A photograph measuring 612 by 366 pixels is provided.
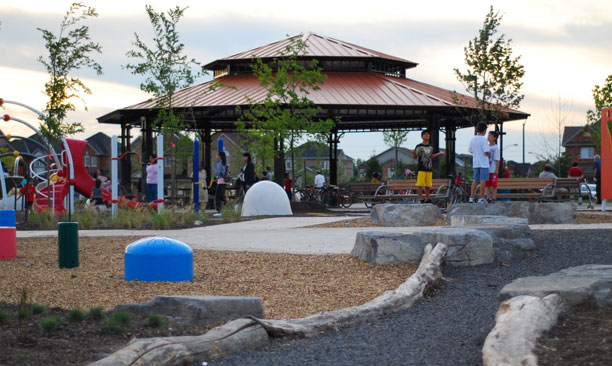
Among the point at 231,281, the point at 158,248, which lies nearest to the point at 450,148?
the point at 231,281

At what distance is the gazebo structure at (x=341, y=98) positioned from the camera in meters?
30.5

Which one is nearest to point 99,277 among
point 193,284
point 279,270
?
point 193,284

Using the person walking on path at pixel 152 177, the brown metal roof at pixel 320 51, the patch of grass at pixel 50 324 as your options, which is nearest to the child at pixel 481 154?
the person walking on path at pixel 152 177

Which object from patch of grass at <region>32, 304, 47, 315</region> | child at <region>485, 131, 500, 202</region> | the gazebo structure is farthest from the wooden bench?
patch of grass at <region>32, 304, 47, 315</region>

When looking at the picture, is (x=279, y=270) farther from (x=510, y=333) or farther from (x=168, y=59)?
(x=168, y=59)

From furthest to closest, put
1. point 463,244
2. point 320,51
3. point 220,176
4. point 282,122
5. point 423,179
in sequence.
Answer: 1. point 320,51
2. point 282,122
3. point 220,176
4. point 423,179
5. point 463,244

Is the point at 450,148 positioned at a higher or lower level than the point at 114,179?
higher

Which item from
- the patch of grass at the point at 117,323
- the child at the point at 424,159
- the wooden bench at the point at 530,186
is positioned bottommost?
the patch of grass at the point at 117,323

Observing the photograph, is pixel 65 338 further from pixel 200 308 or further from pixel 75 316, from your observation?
pixel 200 308

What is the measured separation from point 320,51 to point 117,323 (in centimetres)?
3208

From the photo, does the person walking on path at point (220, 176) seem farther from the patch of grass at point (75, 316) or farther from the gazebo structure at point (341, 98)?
the patch of grass at point (75, 316)

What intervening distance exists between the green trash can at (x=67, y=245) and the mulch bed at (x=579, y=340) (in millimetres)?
5392

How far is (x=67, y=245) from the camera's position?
8.02 meters

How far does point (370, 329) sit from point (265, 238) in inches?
255
